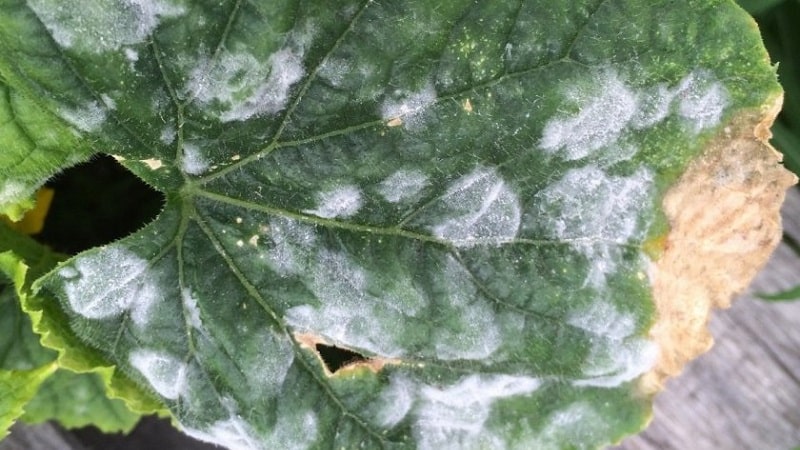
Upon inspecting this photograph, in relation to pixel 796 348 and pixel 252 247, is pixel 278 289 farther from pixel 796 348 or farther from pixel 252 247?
pixel 796 348

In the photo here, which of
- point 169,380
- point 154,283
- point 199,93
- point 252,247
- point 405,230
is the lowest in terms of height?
point 169,380

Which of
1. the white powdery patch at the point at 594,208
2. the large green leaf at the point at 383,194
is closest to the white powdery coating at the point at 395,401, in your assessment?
the large green leaf at the point at 383,194

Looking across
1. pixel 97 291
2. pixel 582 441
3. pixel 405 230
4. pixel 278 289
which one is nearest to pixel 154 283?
pixel 97 291

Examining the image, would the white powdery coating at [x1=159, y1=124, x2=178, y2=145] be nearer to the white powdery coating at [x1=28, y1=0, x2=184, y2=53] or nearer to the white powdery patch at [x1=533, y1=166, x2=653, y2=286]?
the white powdery coating at [x1=28, y1=0, x2=184, y2=53]

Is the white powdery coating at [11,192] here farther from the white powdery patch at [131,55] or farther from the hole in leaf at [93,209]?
the hole in leaf at [93,209]

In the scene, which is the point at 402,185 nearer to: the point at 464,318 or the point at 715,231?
the point at 464,318

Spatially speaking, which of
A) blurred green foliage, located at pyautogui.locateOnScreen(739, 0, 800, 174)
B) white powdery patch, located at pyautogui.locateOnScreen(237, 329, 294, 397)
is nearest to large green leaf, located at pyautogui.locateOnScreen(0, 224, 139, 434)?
white powdery patch, located at pyautogui.locateOnScreen(237, 329, 294, 397)

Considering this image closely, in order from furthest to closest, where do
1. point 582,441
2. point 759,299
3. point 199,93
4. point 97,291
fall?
point 759,299 < point 582,441 < point 97,291 < point 199,93
